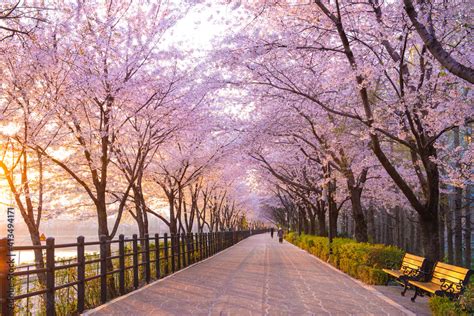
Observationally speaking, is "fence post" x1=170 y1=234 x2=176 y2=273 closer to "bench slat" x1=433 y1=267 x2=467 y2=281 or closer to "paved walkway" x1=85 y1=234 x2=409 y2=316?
"paved walkway" x1=85 y1=234 x2=409 y2=316

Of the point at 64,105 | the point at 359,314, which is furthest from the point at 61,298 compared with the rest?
the point at 359,314

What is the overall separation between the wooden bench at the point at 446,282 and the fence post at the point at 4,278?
6736mm

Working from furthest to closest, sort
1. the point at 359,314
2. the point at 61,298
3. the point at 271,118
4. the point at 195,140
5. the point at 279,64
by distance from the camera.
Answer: the point at 195,140
the point at 271,118
the point at 279,64
the point at 61,298
the point at 359,314

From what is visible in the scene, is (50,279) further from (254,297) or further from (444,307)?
(444,307)

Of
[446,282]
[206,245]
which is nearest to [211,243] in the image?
[206,245]

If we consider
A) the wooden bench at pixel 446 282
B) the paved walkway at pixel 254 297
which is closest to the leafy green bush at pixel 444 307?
the wooden bench at pixel 446 282

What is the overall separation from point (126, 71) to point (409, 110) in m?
7.37

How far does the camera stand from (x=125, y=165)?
18.0 m

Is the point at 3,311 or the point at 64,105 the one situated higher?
the point at 64,105

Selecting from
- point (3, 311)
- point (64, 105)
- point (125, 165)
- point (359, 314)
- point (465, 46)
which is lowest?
point (359, 314)

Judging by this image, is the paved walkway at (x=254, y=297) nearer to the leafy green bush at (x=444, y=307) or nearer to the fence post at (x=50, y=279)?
the fence post at (x=50, y=279)

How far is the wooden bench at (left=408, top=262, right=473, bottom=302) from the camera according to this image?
8.16 m

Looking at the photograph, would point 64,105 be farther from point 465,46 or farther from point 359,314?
point 465,46

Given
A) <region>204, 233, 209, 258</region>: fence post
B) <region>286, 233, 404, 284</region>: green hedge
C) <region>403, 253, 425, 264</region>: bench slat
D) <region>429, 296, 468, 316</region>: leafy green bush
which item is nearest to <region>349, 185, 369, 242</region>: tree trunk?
<region>286, 233, 404, 284</region>: green hedge
